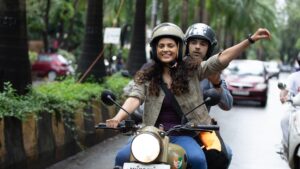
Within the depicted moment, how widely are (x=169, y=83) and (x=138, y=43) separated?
13976mm

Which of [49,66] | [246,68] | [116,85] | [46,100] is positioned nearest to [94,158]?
[46,100]

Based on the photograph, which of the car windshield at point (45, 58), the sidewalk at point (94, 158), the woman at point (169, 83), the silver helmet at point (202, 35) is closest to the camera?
the woman at point (169, 83)

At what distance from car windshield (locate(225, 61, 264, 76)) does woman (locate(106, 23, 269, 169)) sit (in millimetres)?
17093

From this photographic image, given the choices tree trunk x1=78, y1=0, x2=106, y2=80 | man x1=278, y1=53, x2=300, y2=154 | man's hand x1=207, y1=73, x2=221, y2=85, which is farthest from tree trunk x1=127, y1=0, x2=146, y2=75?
man's hand x1=207, y1=73, x2=221, y2=85

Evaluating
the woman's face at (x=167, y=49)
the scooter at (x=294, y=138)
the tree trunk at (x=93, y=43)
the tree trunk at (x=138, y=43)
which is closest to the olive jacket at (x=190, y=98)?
the woman's face at (x=167, y=49)

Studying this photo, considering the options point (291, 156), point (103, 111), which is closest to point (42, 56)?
point (103, 111)

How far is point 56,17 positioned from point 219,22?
12.3m

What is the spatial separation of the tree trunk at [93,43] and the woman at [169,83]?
8545mm

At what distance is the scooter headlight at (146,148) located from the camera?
Answer: 378cm

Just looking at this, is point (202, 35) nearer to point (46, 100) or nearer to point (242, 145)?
point (46, 100)

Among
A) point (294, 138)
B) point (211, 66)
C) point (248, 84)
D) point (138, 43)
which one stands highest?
point (138, 43)

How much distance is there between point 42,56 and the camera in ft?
101

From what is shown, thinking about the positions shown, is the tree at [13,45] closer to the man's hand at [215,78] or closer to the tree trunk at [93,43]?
the man's hand at [215,78]

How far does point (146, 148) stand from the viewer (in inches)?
149
